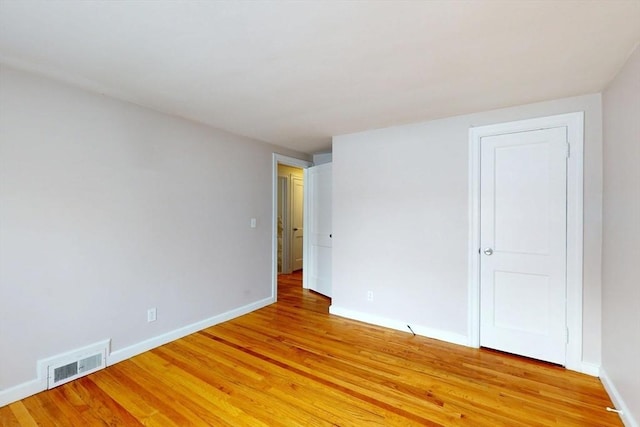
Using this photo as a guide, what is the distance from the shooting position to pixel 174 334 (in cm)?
287

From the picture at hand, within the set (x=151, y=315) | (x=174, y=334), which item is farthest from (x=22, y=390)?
(x=174, y=334)

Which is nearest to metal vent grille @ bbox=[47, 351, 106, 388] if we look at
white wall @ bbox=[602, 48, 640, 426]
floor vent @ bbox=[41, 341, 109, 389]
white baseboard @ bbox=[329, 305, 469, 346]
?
floor vent @ bbox=[41, 341, 109, 389]

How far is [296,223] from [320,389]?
4.29 meters

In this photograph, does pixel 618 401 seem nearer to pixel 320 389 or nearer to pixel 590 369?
pixel 590 369

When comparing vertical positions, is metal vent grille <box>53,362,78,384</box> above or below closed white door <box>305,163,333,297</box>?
below

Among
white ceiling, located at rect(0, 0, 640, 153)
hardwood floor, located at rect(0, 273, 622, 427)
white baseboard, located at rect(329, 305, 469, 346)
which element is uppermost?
white ceiling, located at rect(0, 0, 640, 153)

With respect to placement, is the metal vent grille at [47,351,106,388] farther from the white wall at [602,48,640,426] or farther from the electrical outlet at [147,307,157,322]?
the white wall at [602,48,640,426]

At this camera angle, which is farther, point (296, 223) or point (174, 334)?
point (296, 223)

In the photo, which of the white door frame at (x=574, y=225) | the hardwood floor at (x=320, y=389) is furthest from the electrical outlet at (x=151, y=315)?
the white door frame at (x=574, y=225)

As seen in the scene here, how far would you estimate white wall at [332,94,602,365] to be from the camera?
7.43 ft

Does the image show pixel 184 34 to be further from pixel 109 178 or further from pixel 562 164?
pixel 562 164

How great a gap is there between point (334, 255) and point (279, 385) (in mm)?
1739

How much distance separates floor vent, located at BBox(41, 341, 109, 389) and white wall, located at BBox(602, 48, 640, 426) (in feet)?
11.9

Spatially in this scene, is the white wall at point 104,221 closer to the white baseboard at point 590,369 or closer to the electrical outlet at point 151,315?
the electrical outlet at point 151,315
